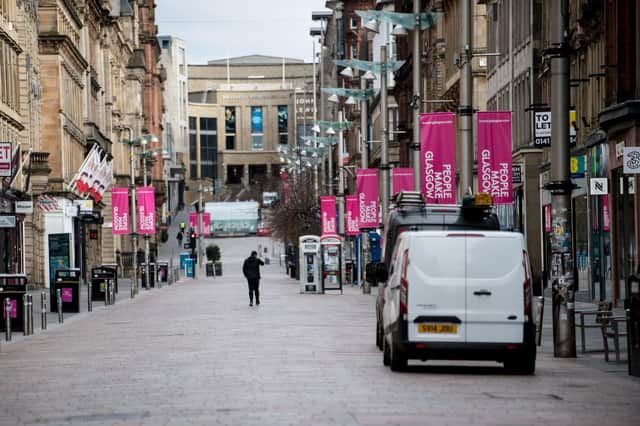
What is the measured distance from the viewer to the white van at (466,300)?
65.2 feet

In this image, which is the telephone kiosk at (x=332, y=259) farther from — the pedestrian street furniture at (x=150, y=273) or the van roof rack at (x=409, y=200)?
the van roof rack at (x=409, y=200)

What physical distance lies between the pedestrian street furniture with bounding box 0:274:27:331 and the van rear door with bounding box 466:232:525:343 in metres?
14.9

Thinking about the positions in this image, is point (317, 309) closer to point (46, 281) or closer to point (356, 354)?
point (356, 354)

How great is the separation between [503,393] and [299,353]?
7058 mm

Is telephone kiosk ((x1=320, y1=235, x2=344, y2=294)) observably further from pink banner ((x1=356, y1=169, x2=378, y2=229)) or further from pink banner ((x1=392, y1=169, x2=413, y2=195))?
pink banner ((x1=392, y1=169, x2=413, y2=195))

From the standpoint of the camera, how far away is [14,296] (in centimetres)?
3344

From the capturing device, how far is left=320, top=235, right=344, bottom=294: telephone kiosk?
219 feet

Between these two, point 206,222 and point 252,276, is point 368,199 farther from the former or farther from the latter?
point 206,222

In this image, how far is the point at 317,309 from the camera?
44312mm

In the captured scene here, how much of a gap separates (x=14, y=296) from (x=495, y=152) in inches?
445

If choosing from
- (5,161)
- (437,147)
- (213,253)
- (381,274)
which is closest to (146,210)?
(437,147)

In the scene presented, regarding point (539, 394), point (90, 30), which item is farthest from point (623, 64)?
point (90, 30)

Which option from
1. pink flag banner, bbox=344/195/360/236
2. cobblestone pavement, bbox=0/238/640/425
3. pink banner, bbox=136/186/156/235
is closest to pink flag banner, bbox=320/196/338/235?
pink flag banner, bbox=344/195/360/236

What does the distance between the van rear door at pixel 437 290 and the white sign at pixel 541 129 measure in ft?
76.8
